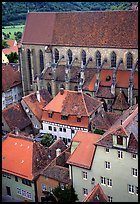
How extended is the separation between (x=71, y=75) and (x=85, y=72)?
2525 millimetres

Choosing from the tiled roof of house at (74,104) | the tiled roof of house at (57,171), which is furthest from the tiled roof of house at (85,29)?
the tiled roof of house at (57,171)

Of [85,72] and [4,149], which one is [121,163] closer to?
[4,149]

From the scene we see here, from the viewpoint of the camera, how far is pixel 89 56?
5353 cm

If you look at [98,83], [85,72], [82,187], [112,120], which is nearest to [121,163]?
[82,187]

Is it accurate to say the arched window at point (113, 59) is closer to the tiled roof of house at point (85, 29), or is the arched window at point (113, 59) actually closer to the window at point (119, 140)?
the tiled roof of house at point (85, 29)

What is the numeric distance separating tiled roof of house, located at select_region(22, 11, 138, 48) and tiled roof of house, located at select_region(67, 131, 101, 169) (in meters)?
24.0

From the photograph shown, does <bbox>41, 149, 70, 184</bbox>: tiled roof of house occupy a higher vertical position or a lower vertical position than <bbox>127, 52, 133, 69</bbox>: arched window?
lower

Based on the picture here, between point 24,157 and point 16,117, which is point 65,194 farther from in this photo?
point 16,117

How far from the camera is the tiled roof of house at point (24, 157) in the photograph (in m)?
32.0

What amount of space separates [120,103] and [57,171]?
2014 cm

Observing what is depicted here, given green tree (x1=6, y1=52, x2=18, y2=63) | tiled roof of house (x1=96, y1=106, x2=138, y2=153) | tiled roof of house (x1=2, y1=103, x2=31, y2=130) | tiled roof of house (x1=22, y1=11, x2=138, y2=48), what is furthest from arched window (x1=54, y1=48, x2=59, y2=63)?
green tree (x1=6, y1=52, x2=18, y2=63)

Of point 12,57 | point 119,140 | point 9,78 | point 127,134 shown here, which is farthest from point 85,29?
point 12,57

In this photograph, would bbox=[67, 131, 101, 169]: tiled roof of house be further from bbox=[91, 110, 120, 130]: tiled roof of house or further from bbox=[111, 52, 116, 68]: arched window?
bbox=[111, 52, 116, 68]: arched window

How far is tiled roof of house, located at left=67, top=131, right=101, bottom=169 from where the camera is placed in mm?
28094
